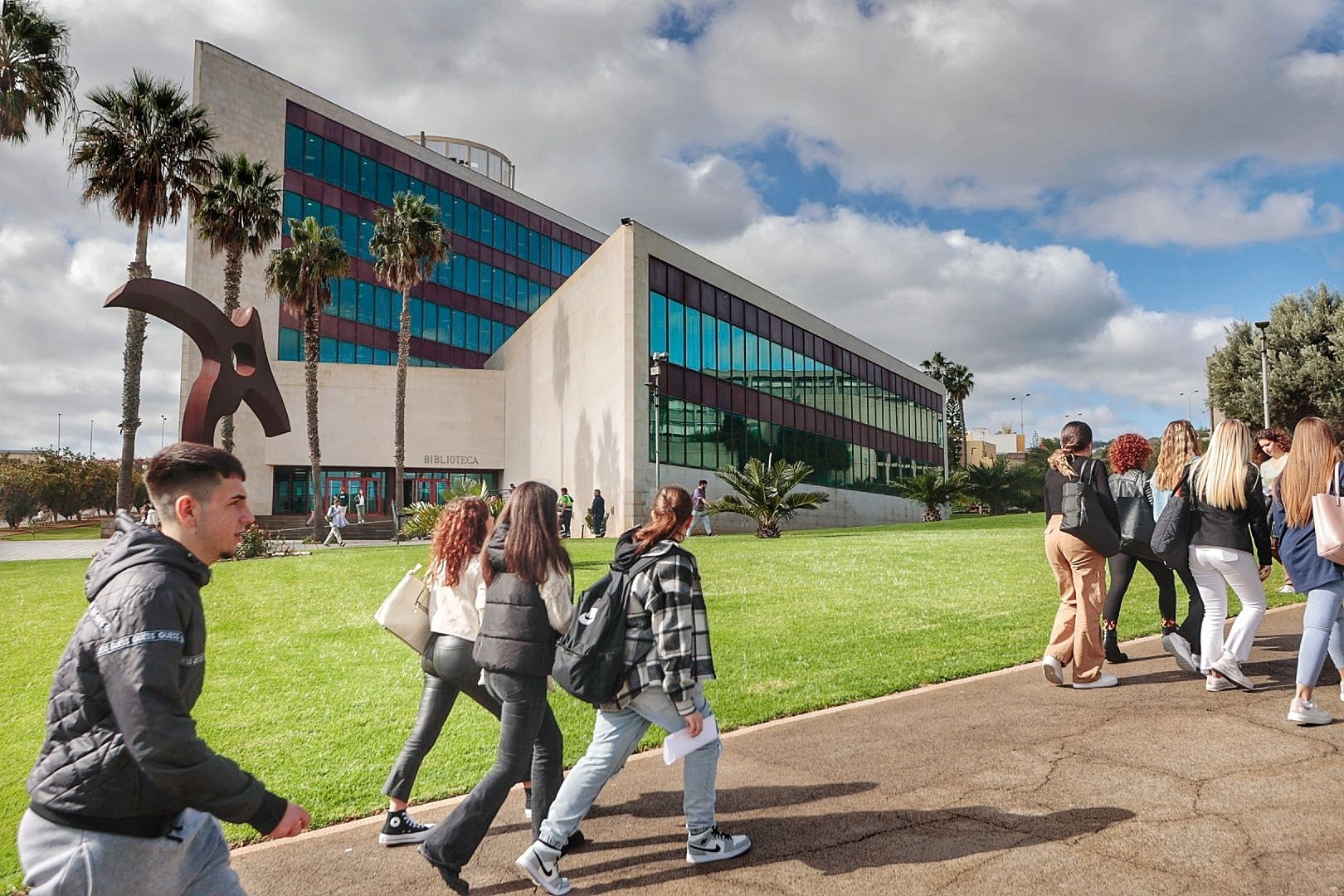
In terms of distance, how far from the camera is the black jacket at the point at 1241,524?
20.4ft

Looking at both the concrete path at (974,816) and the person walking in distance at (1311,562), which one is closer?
the concrete path at (974,816)

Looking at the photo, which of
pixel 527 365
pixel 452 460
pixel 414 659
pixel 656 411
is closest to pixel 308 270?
pixel 527 365

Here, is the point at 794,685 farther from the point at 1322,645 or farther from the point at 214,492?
the point at 214,492

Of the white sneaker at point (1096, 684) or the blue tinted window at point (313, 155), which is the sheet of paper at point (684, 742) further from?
the blue tinted window at point (313, 155)

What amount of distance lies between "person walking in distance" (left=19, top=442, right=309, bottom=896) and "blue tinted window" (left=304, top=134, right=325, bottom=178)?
5306 cm

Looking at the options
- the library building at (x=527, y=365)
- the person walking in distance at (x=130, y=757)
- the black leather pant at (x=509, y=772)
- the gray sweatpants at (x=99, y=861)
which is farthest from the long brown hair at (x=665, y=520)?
the library building at (x=527, y=365)

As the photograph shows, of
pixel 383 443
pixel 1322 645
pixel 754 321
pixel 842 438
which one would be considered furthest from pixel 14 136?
pixel 842 438

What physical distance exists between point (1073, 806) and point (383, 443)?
46006mm

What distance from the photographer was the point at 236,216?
28.8m

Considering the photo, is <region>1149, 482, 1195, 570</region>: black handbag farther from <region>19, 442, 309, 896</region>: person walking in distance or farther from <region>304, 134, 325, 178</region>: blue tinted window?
<region>304, 134, 325, 178</region>: blue tinted window

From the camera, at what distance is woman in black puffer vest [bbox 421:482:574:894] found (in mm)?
3953

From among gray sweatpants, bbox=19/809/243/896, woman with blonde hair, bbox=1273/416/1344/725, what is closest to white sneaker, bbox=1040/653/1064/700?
woman with blonde hair, bbox=1273/416/1344/725

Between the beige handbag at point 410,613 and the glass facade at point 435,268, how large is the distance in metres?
47.1

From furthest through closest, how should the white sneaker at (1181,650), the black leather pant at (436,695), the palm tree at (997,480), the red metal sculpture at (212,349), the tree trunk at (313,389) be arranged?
the palm tree at (997,480), the tree trunk at (313,389), the red metal sculpture at (212,349), the white sneaker at (1181,650), the black leather pant at (436,695)
